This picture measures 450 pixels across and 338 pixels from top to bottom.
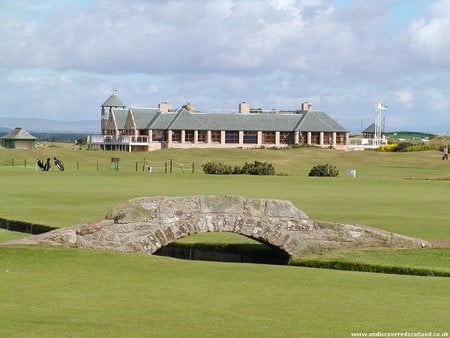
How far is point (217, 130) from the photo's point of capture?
420 feet

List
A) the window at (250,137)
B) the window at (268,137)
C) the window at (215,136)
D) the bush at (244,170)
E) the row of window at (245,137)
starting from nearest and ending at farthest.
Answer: the bush at (244,170) → the row of window at (245,137) → the window at (215,136) → the window at (250,137) → the window at (268,137)

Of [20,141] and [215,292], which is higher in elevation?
[20,141]

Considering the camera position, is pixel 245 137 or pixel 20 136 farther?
pixel 245 137

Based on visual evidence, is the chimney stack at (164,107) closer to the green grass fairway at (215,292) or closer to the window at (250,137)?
the window at (250,137)

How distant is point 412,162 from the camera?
89.4 m

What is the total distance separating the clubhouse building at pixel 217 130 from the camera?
126m

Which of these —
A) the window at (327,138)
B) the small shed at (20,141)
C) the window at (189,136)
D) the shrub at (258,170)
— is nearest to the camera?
the shrub at (258,170)

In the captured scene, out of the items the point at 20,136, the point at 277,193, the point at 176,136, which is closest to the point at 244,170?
the point at 277,193

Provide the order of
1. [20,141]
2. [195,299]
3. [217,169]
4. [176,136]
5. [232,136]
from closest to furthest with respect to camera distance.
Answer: [195,299]
[217,169]
[20,141]
[176,136]
[232,136]

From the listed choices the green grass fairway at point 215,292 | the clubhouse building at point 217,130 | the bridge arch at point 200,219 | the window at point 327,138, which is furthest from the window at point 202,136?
the bridge arch at point 200,219

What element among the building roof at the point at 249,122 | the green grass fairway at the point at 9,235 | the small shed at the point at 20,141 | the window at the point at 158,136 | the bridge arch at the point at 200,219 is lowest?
the green grass fairway at the point at 9,235

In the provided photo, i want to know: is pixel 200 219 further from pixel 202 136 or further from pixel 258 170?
pixel 202 136

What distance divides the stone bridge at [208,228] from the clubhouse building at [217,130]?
10295 cm

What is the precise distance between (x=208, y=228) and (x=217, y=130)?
107 meters
